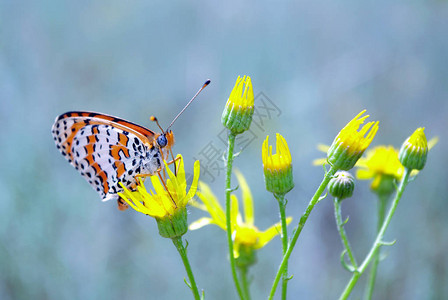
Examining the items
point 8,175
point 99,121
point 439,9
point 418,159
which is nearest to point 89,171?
point 99,121

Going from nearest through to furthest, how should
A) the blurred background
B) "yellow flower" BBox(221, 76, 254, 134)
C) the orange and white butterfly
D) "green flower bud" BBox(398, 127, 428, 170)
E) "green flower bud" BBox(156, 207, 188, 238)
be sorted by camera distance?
"green flower bud" BBox(156, 207, 188, 238) → "yellow flower" BBox(221, 76, 254, 134) → "green flower bud" BBox(398, 127, 428, 170) → the orange and white butterfly → the blurred background

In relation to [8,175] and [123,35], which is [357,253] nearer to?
[8,175]

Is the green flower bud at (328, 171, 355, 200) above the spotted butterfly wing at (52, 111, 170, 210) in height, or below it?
below

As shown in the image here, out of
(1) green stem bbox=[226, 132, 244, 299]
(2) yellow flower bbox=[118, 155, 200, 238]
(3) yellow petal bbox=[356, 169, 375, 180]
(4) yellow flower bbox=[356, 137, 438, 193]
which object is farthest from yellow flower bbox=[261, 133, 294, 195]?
(3) yellow petal bbox=[356, 169, 375, 180]

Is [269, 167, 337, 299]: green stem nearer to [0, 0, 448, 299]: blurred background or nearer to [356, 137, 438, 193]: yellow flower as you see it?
[356, 137, 438, 193]: yellow flower

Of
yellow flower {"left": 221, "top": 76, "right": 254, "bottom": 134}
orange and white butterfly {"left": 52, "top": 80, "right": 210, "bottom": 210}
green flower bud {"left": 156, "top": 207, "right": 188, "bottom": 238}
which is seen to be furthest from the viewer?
orange and white butterfly {"left": 52, "top": 80, "right": 210, "bottom": 210}

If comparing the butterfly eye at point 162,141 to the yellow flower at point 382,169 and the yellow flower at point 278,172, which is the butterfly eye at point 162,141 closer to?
the yellow flower at point 278,172
